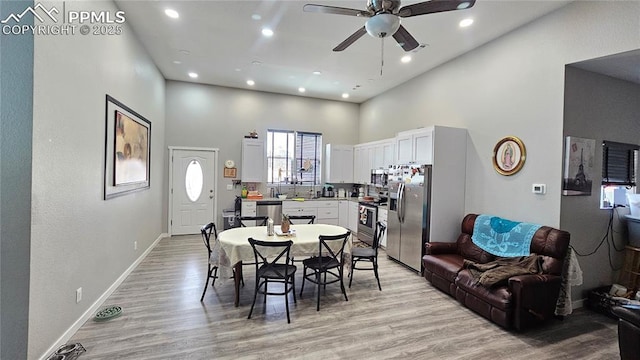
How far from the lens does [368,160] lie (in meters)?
7.05

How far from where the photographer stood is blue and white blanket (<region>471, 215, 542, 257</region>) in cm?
334

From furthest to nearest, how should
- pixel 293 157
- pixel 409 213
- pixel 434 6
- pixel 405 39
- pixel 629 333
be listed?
pixel 293 157
pixel 409 213
pixel 405 39
pixel 434 6
pixel 629 333

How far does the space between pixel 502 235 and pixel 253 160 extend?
537 cm

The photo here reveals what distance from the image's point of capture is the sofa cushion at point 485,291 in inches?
114

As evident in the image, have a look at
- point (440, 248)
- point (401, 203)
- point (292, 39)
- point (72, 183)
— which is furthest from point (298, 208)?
point (72, 183)

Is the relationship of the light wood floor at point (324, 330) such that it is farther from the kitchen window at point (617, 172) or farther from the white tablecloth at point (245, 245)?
the kitchen window at point (617, 172)

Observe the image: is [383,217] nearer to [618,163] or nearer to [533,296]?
[533,296]

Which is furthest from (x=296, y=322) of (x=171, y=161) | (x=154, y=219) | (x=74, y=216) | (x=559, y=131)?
(x=171, y=161)

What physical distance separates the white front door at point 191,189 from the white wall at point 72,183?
2.56 meters

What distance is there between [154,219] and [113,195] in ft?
7.98

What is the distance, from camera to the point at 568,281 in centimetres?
312

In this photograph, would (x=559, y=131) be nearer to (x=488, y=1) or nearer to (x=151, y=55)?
(x=488, y=1)

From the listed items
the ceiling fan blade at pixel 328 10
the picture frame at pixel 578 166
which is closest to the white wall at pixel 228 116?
the ceiling fan blade at pixel 328 10

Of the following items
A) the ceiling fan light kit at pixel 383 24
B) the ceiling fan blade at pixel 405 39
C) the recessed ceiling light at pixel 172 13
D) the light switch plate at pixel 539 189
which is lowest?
the light switch plate at pixel 539 189
